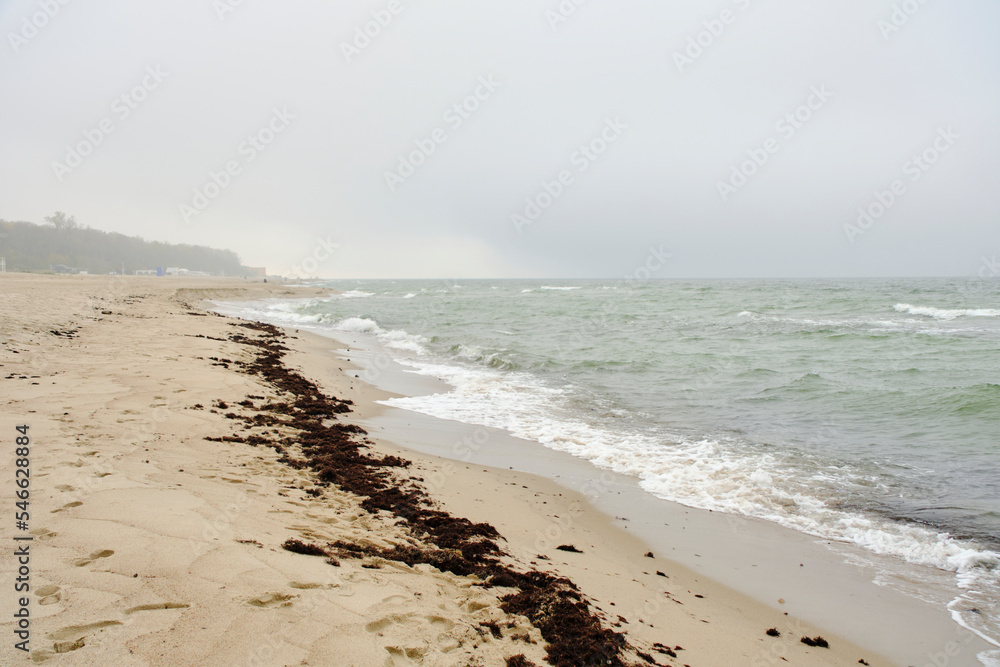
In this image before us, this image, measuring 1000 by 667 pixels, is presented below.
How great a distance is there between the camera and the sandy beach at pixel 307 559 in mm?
2352

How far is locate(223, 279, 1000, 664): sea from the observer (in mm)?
5422

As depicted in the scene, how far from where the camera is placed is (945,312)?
2875 centimetres

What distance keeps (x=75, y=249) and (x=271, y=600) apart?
12171cm

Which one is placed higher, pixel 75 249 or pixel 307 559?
pixel 75 249

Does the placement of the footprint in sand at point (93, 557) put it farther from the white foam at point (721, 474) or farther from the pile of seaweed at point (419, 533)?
the white foam at point (721, 474)

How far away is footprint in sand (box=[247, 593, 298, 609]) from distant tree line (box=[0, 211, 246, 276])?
103321 mm

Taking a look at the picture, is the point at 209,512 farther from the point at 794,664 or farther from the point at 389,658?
the point at 794,664

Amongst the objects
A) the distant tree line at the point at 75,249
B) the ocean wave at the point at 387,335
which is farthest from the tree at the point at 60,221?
the ocean wave at the point at 387,335

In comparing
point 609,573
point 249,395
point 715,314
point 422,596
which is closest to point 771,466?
point 609,573

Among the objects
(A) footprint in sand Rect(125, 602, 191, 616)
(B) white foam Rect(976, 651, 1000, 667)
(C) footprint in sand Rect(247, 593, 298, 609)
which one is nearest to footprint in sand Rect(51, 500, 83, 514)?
(A) footprint in sand Rect(125, 602, 191, 616)

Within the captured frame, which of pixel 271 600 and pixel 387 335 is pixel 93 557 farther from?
pixel 387 335

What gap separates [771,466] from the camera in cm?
696

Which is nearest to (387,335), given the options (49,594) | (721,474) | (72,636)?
(721,474)

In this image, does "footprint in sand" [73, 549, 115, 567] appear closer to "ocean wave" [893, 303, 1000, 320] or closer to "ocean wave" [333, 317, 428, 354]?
"ocean wave" [333, 317, 428, 354]
